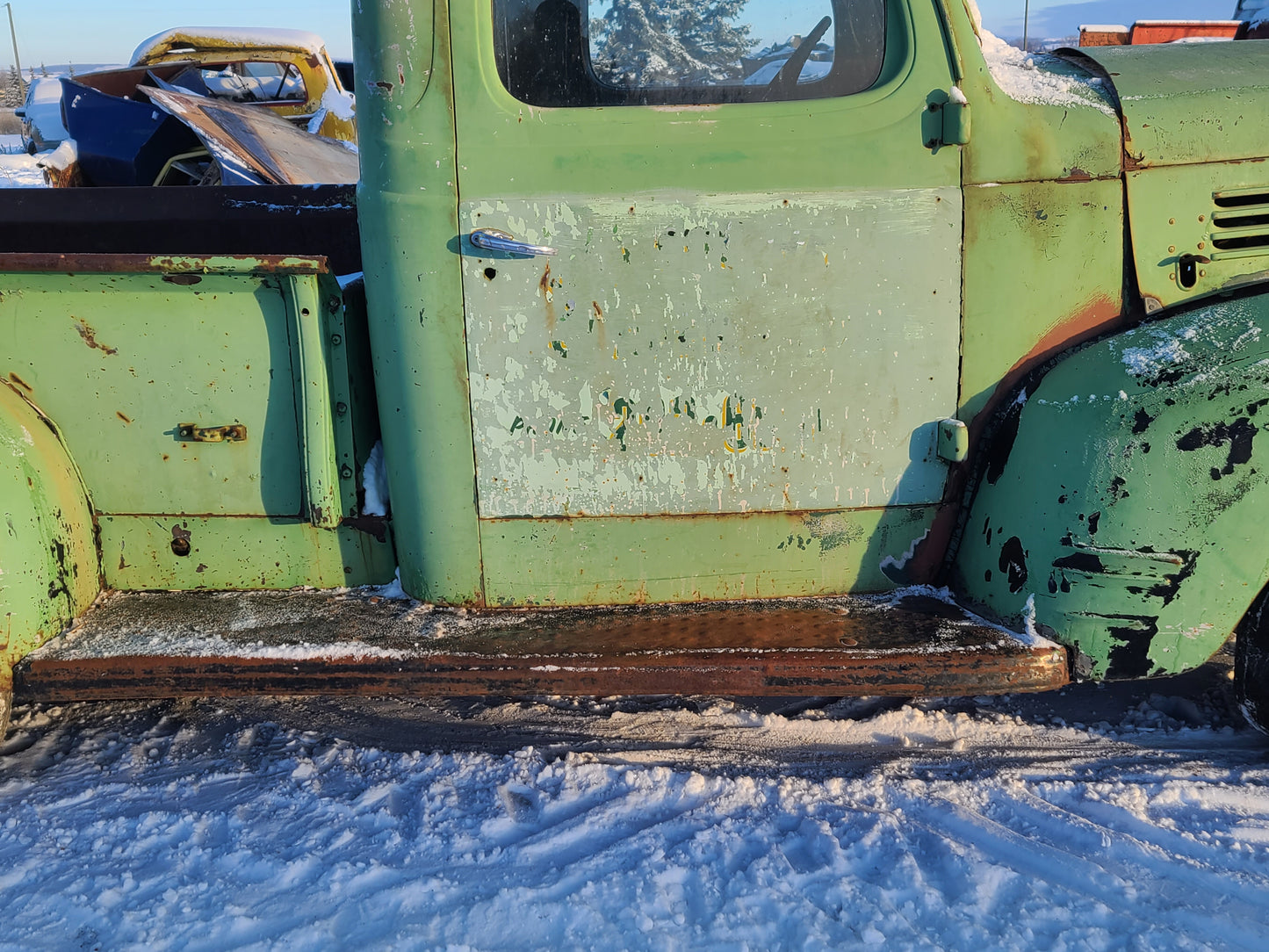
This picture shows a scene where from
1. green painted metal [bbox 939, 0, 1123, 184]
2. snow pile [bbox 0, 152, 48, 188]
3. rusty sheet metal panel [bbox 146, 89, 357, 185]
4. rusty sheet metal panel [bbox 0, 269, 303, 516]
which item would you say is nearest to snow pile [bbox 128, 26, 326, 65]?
snow pile [bbox 0, 152, 48, 188]

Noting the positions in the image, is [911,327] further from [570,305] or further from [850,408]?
[570,305]

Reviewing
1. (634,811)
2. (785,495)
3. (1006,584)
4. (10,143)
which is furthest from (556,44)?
(10,143)

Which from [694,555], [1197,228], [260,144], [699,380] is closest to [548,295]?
[699,380]

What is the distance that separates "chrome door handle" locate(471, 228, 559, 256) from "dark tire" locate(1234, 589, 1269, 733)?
1.79 metres

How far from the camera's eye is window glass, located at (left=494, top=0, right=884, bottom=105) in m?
2.19

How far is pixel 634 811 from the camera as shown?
221 centimetres

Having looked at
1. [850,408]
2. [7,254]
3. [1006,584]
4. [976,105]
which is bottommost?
[1006,584]

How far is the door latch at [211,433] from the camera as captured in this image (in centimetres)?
237

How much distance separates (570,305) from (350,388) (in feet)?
1.94

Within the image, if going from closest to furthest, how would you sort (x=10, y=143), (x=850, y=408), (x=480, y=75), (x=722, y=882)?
(x=722, y=882)
(x=480, y=75)
(x=850, y=408)
(x=10, y=143)

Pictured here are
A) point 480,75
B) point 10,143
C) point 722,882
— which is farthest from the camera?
point 10,143

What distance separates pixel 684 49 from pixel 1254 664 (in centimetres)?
195

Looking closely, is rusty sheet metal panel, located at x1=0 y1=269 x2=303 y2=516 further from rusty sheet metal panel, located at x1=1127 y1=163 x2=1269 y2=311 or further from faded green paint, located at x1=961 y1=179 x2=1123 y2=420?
rusty sheet metal panel, located at x1=1127 y1=163 x2=1269 y2=311

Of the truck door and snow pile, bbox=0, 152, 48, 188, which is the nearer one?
the truck door
